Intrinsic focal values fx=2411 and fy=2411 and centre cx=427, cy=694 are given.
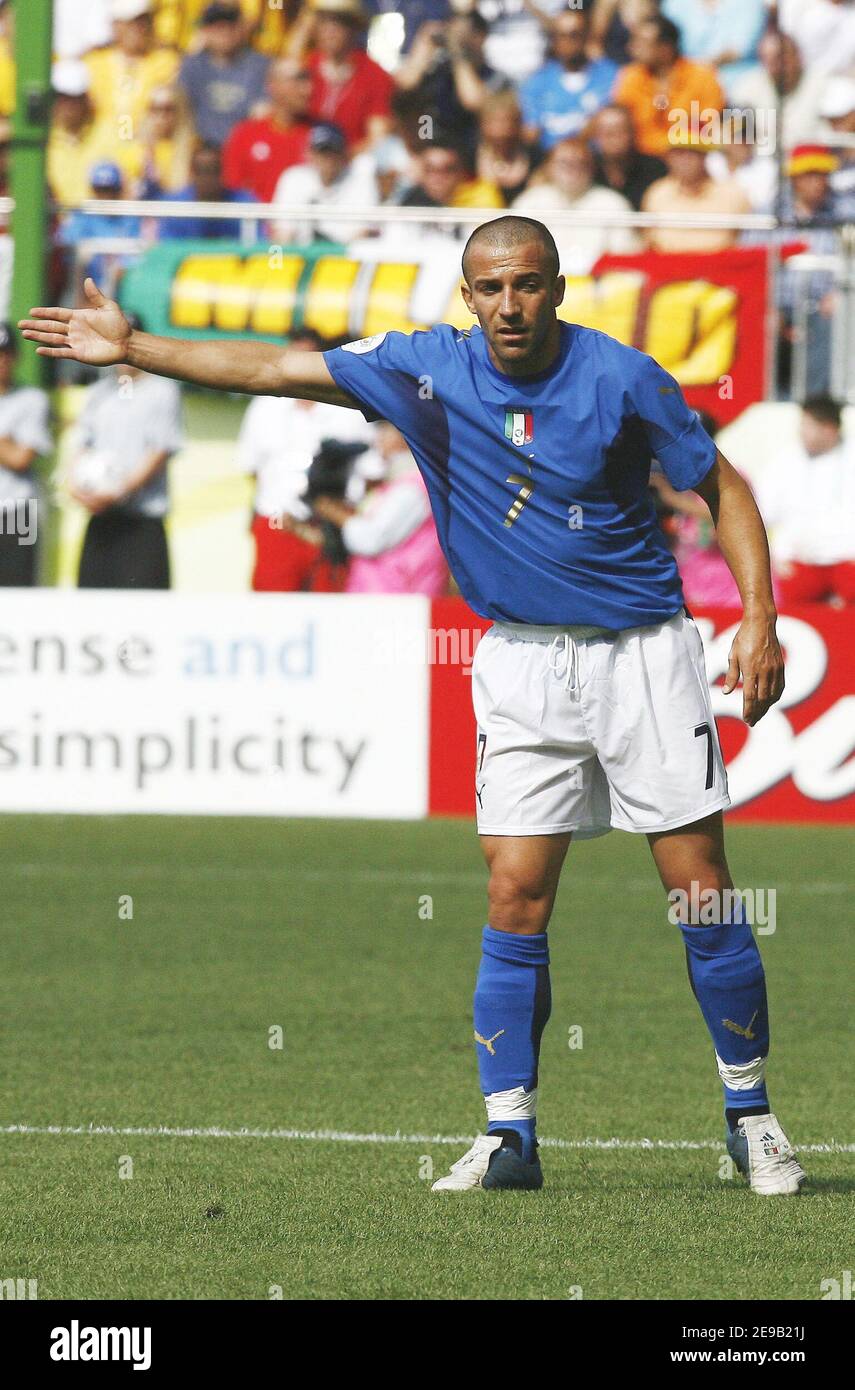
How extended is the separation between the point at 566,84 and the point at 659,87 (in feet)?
2.04

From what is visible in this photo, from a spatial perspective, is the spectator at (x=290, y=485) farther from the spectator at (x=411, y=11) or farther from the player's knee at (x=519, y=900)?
the player's knee at (x=519, y=900)

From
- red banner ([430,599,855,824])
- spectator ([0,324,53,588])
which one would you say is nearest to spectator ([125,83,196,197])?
spectator ([0,324,53,588])

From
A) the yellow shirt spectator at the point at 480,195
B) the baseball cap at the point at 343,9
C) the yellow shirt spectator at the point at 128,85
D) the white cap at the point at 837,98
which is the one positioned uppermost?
the baseball cap at the point at 343,9

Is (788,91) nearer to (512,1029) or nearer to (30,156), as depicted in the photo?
(30,156)

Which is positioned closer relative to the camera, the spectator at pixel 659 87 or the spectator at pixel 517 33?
the spectator at pixel 659 87

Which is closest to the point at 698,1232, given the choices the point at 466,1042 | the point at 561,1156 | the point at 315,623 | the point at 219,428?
the point at 561,1156

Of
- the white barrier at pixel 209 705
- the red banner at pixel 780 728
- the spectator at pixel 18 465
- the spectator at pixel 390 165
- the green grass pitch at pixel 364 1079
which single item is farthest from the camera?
the spectator at pixel 390 165

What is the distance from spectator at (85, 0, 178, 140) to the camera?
53.9 ft

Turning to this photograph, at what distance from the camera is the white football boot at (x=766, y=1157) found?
16.8 feet

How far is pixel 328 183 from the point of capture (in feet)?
51.4

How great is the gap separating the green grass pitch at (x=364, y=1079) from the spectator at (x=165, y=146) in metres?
5.72

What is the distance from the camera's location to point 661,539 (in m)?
5.25

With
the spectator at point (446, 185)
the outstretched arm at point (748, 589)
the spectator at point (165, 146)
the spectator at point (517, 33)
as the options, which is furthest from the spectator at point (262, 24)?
the outstretched arm at point (748, 589)

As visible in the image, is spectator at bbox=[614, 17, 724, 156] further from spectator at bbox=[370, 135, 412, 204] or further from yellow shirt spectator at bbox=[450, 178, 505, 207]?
spectator at bbox=[370, 135, 412, 204]
